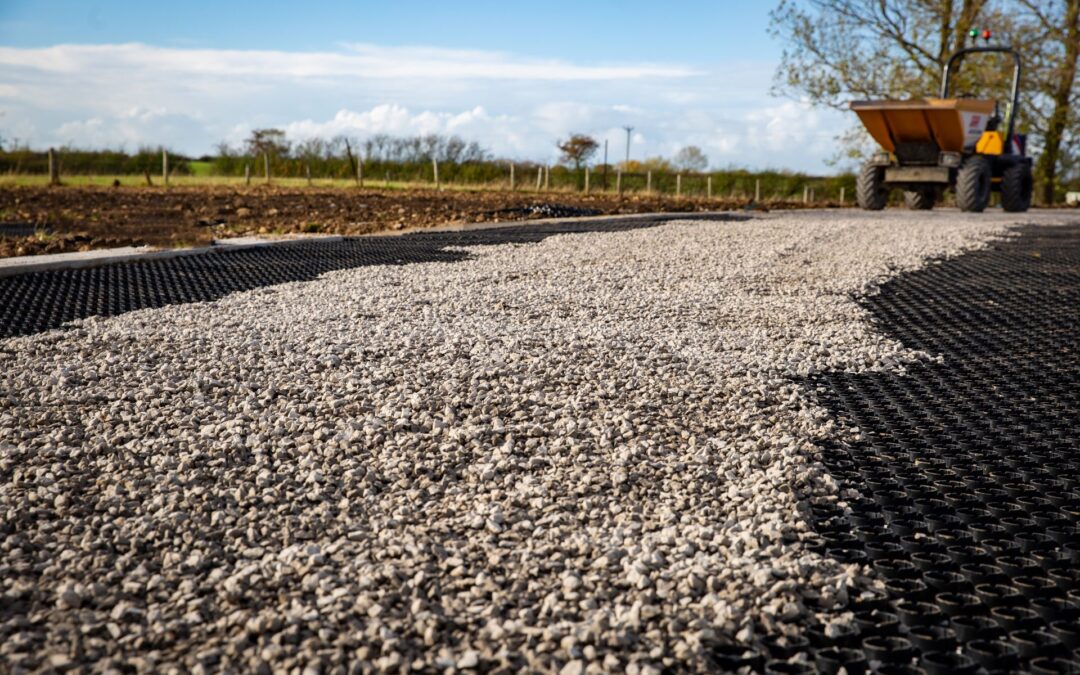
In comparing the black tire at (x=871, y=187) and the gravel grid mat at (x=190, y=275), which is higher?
the black tire at (x=871, y=187)

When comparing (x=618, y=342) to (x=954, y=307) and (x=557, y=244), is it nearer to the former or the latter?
(x=954, y=307)

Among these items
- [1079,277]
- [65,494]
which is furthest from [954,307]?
[65,494]

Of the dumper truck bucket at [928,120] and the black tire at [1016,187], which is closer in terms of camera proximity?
the dumper truck bucket at [928,120]

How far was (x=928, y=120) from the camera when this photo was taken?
12.9m

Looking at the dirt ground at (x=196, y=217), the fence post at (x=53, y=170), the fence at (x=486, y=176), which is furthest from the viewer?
the fence at (x=486, y=176)

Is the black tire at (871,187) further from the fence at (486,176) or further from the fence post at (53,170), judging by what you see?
the fence post at (53,170)

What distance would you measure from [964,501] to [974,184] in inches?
473

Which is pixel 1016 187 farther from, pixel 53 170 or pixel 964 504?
pixel 53 170

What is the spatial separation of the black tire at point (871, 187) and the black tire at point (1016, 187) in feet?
5.94

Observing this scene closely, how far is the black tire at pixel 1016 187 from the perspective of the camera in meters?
13.8

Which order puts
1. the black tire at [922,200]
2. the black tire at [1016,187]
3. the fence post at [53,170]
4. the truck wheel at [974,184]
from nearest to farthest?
1. the truck wheel at [974,184]
2. the black tire at [1016,187]
3. the black tire at [922,200]
4. the fence post at [53,170]

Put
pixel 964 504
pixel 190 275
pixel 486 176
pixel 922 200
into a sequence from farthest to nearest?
pixel 486 176 → pixel 922 200 → pixel 190 275 → pixel 964 504

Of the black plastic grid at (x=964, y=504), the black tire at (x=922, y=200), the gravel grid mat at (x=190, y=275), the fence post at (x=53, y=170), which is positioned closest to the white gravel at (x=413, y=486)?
the black plastic grid at (x=964, y=504)

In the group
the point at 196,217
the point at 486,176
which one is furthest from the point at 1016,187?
the point at 486,176
